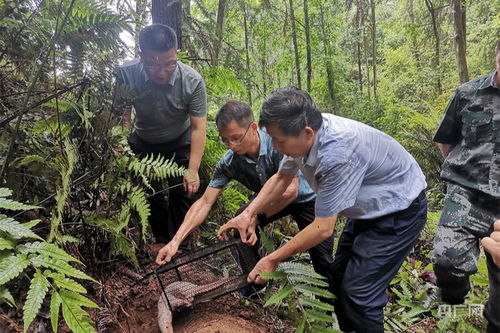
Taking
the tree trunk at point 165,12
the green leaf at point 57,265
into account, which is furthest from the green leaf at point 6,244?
the tree trunk at point 165,12

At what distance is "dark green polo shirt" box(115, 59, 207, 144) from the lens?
3.35 metres

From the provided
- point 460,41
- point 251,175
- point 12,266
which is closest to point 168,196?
point 251,175

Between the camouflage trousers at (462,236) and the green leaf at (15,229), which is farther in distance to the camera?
the camouflage trousers at (462,236)

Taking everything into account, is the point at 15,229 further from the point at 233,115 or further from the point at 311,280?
the point at 233,115

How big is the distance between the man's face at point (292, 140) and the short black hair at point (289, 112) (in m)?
0.02

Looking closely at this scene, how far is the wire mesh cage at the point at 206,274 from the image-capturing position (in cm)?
242

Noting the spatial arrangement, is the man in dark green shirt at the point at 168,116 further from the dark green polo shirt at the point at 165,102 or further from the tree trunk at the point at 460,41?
the tree trunk at the point at 460,41

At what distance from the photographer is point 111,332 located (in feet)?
7.16

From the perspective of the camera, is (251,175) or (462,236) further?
(251,175)

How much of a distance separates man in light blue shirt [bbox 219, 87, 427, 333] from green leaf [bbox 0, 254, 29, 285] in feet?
4.57

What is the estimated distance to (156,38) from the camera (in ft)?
9.76

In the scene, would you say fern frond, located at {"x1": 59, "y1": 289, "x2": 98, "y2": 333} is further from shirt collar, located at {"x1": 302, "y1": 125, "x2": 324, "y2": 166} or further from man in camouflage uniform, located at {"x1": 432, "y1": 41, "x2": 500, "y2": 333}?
man in camouflage uniform, located at {"x1": 432, "y1": 41, "x2": 500, "y2": 333}

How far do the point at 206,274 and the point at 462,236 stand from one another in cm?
212

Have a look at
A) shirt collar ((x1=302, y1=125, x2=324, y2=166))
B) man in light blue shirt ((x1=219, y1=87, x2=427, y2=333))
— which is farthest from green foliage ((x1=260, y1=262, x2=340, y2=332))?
shirt collar ((x1=302, y1=125, x2=324, y2=166))
